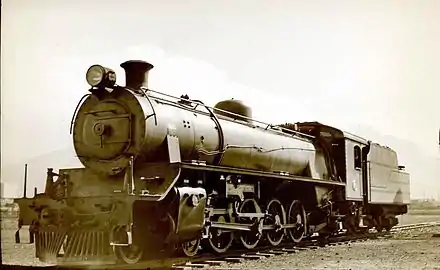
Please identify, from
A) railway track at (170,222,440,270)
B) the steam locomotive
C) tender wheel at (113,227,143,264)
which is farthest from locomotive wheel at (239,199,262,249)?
tender wheel at (113,227,143,264)

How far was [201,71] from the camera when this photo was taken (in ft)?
16.8

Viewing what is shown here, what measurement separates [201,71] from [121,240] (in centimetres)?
183

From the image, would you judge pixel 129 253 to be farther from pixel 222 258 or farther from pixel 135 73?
pixel 135 73

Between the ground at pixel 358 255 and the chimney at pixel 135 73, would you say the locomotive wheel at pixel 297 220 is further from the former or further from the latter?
the chimney at pixel 135 73

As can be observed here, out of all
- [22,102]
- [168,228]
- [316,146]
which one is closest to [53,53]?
[22,102]

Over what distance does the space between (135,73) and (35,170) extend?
123 centimetres

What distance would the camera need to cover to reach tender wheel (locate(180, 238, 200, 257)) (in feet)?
14.8

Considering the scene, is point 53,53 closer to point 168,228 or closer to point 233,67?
point 233,67

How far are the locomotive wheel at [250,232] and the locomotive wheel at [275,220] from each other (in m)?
0.24

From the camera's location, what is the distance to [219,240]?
5008mm

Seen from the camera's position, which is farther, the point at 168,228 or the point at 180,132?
the point at 180,132

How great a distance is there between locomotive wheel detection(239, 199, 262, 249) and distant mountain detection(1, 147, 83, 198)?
63.1 inches

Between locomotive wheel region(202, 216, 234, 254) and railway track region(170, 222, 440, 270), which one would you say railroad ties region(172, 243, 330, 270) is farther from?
locomotive wheel region(202, 216, 234, 254)

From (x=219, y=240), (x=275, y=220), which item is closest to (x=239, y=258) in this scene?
(x=219, y=240)
